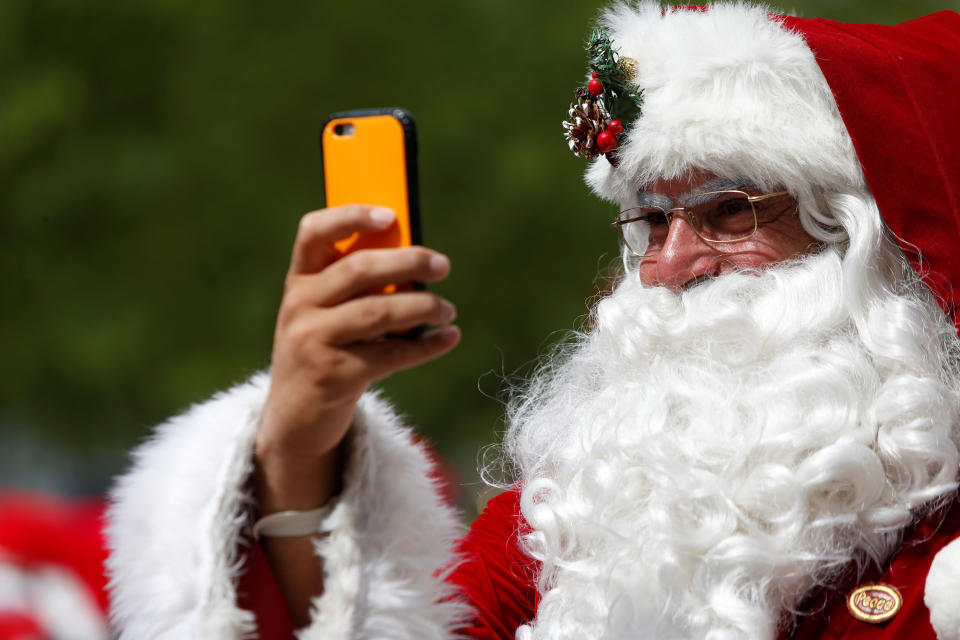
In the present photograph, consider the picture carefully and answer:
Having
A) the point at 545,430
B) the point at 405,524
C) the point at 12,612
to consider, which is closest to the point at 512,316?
the point at 545,430

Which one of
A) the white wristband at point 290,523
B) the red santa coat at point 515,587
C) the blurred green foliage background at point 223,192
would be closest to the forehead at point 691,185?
the red santa coat at point 515,587

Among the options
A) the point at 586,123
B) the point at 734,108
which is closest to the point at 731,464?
the point at 734,108

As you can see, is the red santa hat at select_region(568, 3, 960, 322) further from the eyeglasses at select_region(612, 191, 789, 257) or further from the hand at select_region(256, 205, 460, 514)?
the hand at select_region(256, 205, 460, 514)

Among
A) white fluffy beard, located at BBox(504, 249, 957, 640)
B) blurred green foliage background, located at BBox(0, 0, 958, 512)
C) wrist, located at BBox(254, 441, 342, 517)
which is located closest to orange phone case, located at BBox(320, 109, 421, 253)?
wrist, located at BBox(254, 441, 342, 517)

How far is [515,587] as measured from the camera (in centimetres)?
256

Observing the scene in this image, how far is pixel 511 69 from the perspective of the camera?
22.1 ft

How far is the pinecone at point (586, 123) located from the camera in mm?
2670

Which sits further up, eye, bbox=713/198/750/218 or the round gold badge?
eye, bbox=713/198/750/218

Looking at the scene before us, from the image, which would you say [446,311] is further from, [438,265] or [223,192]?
[223,192]

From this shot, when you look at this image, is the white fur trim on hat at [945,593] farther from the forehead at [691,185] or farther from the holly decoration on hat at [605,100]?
the holly decoration on hat at [605,100]

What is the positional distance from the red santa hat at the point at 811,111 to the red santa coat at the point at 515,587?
472mm

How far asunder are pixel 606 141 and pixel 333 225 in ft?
3.81

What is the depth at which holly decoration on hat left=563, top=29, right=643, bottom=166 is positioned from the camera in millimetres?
2652

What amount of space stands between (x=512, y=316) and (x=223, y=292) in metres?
1.63
